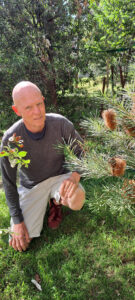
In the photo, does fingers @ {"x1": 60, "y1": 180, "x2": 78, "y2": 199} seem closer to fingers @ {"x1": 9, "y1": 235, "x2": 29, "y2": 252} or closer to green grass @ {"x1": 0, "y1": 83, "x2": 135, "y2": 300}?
green grass @ {"x1": 0, "y1": 83, "x2": 135, "y2": 300}

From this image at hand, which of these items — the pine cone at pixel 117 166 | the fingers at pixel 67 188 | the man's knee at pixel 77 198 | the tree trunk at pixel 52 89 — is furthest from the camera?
the tree trunk at pixel 52 89

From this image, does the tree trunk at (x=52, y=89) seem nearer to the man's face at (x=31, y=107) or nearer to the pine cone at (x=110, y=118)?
the man's face at (x=31, y=107)

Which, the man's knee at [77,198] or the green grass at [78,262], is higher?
the man's knee at [77,198]

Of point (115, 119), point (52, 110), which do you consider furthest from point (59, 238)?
point (52, 110)

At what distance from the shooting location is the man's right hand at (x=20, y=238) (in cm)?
196

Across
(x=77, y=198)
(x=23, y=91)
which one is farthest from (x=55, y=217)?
(x=23, y=91)

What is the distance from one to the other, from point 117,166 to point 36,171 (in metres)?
1.38

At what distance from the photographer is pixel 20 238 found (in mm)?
1958

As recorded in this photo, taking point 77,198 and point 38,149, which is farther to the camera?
point 38,149

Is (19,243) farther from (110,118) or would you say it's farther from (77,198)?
(110,118)

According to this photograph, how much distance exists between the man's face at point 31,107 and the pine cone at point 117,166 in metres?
0.98

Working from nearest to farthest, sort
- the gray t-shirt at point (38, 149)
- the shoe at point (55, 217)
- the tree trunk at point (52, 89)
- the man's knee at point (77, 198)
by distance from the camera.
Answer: the man's knee at point (77, 198) < the gray t-shirt at point (38, 149) < the shoe at point (55, 217) < the tree trunk at point (52, 89)

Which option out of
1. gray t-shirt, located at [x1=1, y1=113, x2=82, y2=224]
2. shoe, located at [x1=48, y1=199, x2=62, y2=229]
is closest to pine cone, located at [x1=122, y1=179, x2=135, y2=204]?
gray t-shirt, located at [x1=1, y1=113, x2=82, y2=224]

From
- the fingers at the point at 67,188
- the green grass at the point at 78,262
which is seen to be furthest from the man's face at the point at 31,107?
the green grass at the point at 78,262
